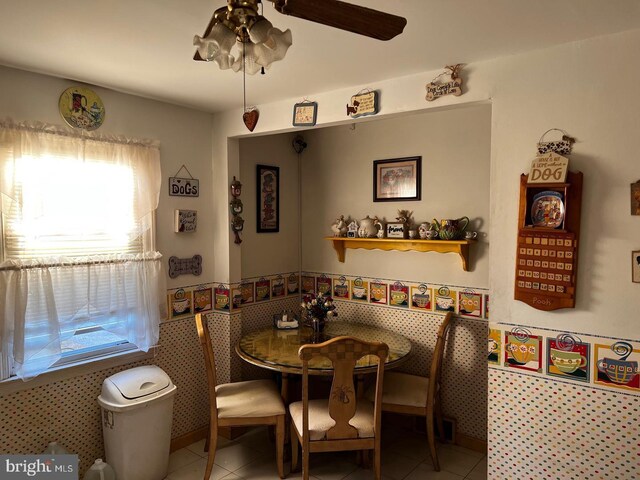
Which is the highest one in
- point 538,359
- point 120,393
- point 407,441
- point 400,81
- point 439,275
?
point 400,81

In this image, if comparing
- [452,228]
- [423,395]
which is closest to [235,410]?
[423,395]

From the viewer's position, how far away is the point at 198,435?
10.7 ft

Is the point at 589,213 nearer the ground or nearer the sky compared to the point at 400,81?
nearer the ground

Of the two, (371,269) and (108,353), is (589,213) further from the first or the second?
(108,353)

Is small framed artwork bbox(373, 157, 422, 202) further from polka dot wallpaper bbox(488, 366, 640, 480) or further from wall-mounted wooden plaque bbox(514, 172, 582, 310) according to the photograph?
polka dot wallpaper bbox(488, 366, 640, 480)

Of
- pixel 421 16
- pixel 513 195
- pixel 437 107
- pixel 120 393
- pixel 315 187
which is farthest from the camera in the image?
pixel 315 187

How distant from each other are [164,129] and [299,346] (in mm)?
1784

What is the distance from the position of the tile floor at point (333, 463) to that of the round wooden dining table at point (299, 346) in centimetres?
50

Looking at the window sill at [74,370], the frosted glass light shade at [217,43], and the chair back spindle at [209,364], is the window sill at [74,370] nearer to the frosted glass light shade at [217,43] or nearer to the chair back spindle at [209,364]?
the chair back spindle at [209,364]

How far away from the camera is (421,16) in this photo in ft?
5.64

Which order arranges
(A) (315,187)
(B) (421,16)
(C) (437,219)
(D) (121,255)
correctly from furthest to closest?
(A) (315,187) → (C) (437,219) → (D) (121,255) → (B) (421,16)

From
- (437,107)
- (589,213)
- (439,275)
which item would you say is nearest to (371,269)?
(439,275)

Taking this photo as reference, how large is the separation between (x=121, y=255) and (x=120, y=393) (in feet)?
2.73

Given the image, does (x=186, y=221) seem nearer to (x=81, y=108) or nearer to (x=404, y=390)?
(x=81, y=108)
